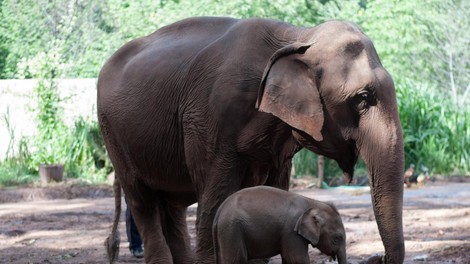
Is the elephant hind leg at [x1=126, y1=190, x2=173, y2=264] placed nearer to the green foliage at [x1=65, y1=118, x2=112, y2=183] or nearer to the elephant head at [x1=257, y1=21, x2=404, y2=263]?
the elephant head at [x1=257, y1=21, x2=404, y2=263]

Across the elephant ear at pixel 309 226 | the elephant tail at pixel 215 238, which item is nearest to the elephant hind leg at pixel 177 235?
the elephant tail at pixel 215 238

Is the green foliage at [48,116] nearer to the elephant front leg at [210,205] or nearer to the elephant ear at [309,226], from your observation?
the elephant front leg at [210,205]

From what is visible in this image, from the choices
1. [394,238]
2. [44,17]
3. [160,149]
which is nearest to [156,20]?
[44,17]

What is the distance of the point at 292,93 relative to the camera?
623 centimetres

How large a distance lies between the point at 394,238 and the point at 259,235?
89 centimetres

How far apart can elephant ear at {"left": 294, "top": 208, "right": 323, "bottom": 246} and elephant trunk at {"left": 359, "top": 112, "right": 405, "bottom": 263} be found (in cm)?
39

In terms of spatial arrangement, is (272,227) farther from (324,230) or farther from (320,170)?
(320,170)

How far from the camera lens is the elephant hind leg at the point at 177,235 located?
8.50 metres

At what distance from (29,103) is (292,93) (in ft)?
53.2

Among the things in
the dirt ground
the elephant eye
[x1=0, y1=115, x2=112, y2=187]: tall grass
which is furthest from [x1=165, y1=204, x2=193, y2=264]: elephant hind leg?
[x1=0, y1=115, x2=112, y2=187]: tall grass

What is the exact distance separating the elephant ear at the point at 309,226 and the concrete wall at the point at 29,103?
15963mm

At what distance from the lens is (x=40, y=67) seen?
2141cm

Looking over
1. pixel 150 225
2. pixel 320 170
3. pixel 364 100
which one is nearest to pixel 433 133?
pixel 320 170

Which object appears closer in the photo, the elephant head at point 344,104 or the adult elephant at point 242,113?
the elephant head at point 344,104
